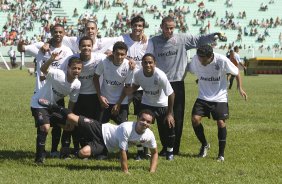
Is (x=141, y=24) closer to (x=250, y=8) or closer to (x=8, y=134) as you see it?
(x=8, y=134)

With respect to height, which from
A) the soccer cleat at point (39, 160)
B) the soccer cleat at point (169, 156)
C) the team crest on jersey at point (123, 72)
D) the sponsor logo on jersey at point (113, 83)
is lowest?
the soccer cleat at point (169, 156)

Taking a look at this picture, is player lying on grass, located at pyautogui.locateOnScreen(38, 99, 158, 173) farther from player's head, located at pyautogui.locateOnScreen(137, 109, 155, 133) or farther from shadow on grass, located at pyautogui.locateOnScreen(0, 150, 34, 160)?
shadow on grass, located at pyautogui.locateOnScreen(0, 150, 34, 160)

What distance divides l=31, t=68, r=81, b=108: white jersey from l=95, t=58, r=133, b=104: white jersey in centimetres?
47

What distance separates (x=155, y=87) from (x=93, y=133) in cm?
127

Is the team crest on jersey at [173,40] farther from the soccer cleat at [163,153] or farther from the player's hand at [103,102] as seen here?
the soccer cleat at [163,153]

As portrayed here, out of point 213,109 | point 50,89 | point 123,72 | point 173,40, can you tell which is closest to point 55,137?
point 50,89

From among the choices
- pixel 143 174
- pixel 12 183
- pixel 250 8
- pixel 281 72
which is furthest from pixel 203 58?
pixel 250 8

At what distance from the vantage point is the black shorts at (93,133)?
30.0ft

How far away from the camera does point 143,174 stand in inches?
331

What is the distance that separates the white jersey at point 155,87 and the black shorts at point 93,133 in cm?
100

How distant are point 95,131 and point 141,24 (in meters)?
1.99

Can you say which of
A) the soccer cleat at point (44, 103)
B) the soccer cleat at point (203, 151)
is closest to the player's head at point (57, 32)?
the soccer cleat at point (44, 103)

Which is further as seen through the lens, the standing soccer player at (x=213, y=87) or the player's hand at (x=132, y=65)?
the standing soccer player at (x=213, y=87)

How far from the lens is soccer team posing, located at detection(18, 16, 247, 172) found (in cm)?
933
